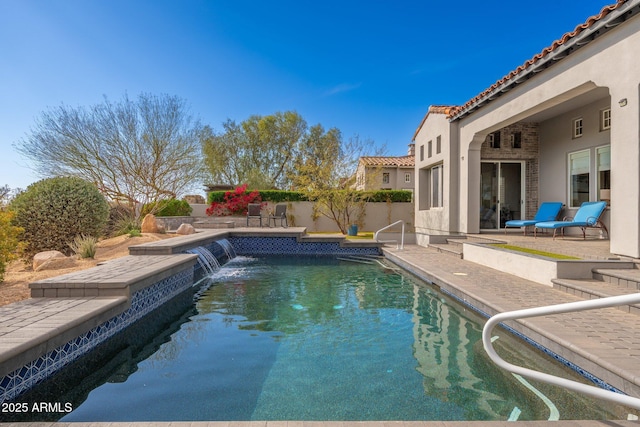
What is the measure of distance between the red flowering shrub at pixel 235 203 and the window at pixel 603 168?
604 inches

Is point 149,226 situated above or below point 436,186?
below

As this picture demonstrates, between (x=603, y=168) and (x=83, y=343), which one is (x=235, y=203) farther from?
(x=83, y=343)

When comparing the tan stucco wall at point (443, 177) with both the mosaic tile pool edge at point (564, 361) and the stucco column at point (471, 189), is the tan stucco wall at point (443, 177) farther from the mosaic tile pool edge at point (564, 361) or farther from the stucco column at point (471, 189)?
the mosaic tile pool edge at point (564, 361)

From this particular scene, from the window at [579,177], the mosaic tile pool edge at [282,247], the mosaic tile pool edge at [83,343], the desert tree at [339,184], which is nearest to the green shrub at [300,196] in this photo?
the desert tree at [339,184]

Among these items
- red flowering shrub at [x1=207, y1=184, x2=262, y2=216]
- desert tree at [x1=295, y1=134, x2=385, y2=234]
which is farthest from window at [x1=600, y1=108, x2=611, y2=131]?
red flowering shrub at [x1=207, y1=184, x2=262, y2=216]

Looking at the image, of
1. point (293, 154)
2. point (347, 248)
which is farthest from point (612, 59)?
point (293, 154)

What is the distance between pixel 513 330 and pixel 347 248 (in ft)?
28.9

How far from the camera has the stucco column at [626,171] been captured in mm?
5617

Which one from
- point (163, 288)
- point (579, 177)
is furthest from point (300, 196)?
point (163, 288)

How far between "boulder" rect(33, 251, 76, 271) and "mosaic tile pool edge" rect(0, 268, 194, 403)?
7.11 feet

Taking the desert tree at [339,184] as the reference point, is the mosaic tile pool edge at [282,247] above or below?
below

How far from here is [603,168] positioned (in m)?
9.47

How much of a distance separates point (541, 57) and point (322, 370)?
7746 millimetres

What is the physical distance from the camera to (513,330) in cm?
422
